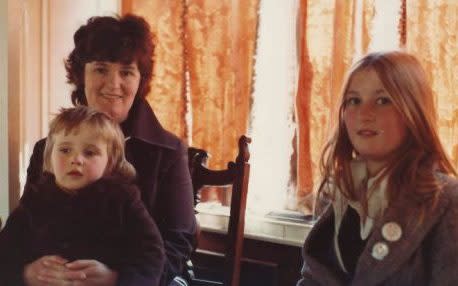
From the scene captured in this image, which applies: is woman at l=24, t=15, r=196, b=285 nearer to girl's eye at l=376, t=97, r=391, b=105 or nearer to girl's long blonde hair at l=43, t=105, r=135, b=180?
girl's long blonde hair at l=43, t=105, r=135, b=180

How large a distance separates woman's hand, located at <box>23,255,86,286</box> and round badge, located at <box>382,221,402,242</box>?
0.66 meters

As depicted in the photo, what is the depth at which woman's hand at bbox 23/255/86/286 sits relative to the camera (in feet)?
3.79

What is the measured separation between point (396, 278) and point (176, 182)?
0.61 meters

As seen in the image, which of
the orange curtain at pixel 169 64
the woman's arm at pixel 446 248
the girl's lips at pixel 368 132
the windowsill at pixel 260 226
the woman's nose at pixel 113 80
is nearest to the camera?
the woman's arm at pixel 446 248

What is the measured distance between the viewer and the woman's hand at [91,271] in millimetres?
1154

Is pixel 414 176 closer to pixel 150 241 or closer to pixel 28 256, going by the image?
pixel 150 241

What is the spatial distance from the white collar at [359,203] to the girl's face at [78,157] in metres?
0.57

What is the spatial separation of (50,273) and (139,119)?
1.48 ft

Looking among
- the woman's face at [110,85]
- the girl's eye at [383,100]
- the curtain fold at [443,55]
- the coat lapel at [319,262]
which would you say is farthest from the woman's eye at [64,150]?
the curtain fold at [443,55]

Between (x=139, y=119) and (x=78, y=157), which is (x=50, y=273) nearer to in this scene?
(x=78, y=157)

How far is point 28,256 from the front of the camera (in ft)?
4.09

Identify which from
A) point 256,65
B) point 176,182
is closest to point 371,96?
point 176,182

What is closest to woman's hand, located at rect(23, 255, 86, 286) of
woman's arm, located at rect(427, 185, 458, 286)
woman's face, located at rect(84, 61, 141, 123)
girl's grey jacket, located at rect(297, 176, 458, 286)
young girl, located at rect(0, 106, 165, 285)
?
young girl, located at rect(0, 106, 165, 285)

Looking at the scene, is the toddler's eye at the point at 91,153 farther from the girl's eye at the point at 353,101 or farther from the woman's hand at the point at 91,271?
the girl's eye at the point at 353,101
